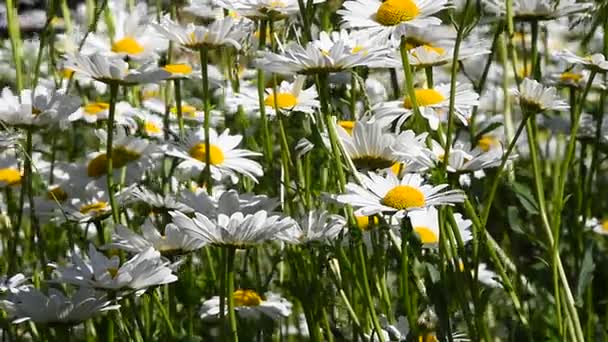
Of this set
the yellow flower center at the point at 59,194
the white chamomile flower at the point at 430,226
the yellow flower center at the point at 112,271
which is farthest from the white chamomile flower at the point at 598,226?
the yellow flower center at the point at 112,271

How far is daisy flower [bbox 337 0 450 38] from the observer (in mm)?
1175

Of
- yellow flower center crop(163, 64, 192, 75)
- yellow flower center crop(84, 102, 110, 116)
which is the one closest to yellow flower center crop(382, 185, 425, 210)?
yellow flower center crop(163, 64, 192, 75)

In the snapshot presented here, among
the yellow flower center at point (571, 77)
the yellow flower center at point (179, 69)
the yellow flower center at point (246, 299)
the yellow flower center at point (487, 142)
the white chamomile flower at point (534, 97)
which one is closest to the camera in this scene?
the white chamomile flower at point (534, 97)

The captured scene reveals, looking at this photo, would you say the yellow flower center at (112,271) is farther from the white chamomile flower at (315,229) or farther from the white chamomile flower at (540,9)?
the white chamomile flower at (540,9)

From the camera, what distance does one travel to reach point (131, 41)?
167 centimetres

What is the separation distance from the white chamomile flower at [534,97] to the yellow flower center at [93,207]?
0.57m

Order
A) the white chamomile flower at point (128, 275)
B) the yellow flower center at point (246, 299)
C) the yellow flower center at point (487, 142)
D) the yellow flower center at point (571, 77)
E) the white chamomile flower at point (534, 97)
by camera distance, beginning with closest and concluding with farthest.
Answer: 1. the white chamomile flower at point (128, 275)
2. the white chamomile flower at point (534, 97)
3. the yellow flower center at point (246, 299)
4. the yellow flower center at point (571, 77)
5. the yellow flower center at point (487, 142)

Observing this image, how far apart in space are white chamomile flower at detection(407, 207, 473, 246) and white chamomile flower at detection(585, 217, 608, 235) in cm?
46

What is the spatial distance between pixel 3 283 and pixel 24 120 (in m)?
0.19

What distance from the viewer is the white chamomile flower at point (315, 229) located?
1.19 metres

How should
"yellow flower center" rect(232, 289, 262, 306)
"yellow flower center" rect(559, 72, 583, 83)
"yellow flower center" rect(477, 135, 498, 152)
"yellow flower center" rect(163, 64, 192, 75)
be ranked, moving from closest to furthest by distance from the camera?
"yellow flower center" rect(232, 289, 262, 306) < "yellow flower center" rect(163, 64, 192, 75) < "yellow flower center" rect(559, 72, 583, 83) < "yellow flower center" rect(477, 135, 498, 152)

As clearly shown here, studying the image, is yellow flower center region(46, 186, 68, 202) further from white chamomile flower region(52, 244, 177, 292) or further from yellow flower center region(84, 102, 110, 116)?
white chamomile flower region(52, 244, 177, 292)

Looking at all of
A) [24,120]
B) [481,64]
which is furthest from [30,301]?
[481,64]

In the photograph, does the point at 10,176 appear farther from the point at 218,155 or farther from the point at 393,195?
the point at 393,195
